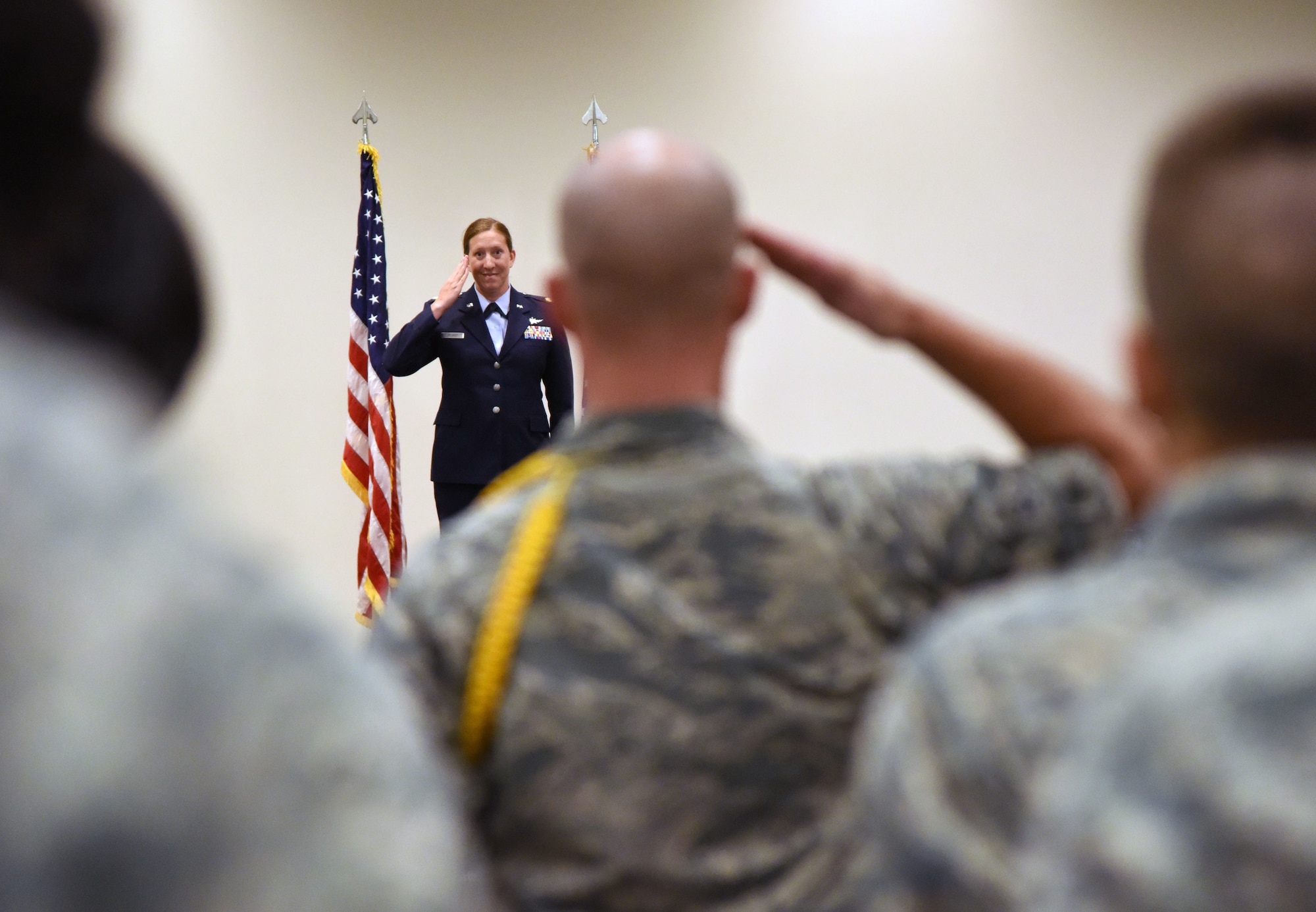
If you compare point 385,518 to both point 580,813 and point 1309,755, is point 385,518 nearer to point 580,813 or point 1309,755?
point 580,813

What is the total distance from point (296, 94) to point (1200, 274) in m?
6.25

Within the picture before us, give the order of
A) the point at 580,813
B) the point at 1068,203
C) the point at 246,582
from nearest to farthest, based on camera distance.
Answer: the point at 246,582 < the point at 580,813 < the point at 1068,203

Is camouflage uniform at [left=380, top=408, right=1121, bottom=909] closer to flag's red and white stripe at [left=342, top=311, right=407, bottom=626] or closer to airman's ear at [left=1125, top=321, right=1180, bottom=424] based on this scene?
airman's ear at [left=1125, top=321, right=1180, bottom=424]

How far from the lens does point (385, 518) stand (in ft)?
15.4

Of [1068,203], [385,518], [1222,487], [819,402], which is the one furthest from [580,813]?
[1068,203]

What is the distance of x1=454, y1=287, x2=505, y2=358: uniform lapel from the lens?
15.3 ft

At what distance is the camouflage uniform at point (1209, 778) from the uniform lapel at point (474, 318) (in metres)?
4.32

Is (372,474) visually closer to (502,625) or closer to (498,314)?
(498,314)

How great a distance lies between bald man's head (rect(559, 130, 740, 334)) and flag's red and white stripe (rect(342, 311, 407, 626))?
11.9 ft

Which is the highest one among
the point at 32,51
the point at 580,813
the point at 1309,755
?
the point at 32,51

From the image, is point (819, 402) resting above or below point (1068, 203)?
below

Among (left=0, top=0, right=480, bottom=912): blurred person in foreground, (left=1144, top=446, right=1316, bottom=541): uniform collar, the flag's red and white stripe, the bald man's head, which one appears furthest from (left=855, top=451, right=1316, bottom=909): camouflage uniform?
the flag's red and white stripe

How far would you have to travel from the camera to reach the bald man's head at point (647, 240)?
44.6 inches

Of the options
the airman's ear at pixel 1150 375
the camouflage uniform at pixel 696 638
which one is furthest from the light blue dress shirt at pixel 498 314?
the airman's ear at pixel 1150 375
